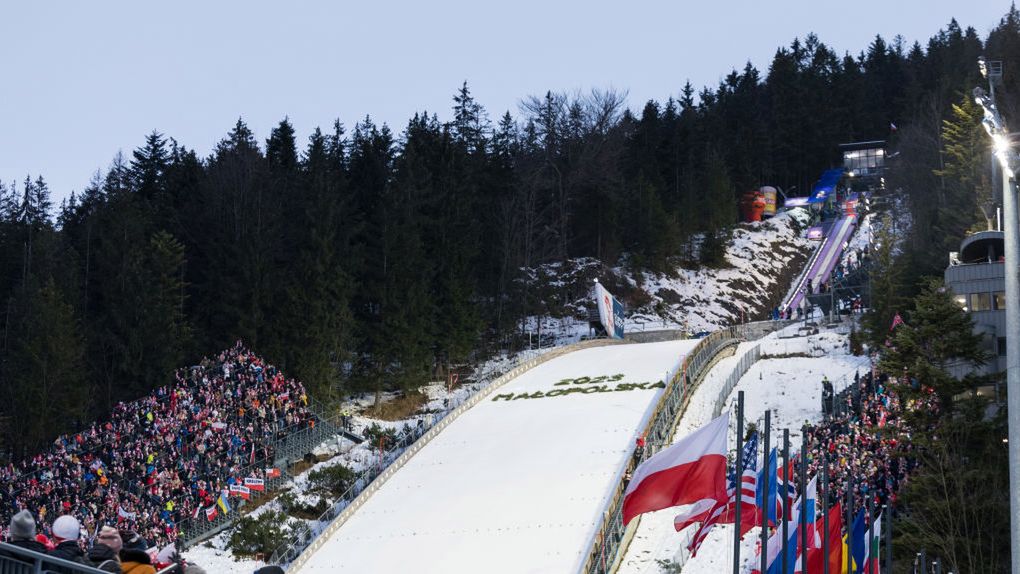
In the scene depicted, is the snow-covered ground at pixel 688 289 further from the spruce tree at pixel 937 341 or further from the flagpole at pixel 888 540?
the flagpole at pixel 888 540

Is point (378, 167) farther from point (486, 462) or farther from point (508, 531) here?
point (508, 531)

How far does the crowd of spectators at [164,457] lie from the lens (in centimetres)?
3469

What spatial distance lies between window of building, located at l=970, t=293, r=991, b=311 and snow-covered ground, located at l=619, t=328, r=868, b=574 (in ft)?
22.1

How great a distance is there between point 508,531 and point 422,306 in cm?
2825

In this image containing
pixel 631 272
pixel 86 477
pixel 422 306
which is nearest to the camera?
pixel 86 477

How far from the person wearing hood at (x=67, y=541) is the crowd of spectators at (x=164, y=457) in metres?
26.1

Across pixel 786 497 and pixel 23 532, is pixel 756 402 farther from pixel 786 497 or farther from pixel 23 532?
pixel 23 532

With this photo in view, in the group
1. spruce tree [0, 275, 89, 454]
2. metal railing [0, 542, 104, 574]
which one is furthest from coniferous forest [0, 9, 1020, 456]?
metal railing [0, 542, 104, 574]

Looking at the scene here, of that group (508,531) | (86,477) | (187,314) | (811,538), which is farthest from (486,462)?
(187,314)

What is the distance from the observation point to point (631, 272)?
270 feet

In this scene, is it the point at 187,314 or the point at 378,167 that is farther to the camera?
the point at 378,167

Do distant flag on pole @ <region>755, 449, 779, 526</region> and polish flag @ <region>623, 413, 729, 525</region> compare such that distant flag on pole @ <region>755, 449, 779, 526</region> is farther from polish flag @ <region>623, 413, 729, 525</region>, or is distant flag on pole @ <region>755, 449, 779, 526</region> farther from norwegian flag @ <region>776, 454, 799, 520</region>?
polish flag @ <region>623, 413, 729, 525</region>

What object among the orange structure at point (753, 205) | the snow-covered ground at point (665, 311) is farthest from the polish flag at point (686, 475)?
the orange structure at point (753, 205)

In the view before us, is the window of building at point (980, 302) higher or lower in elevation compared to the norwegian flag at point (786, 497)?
higher
